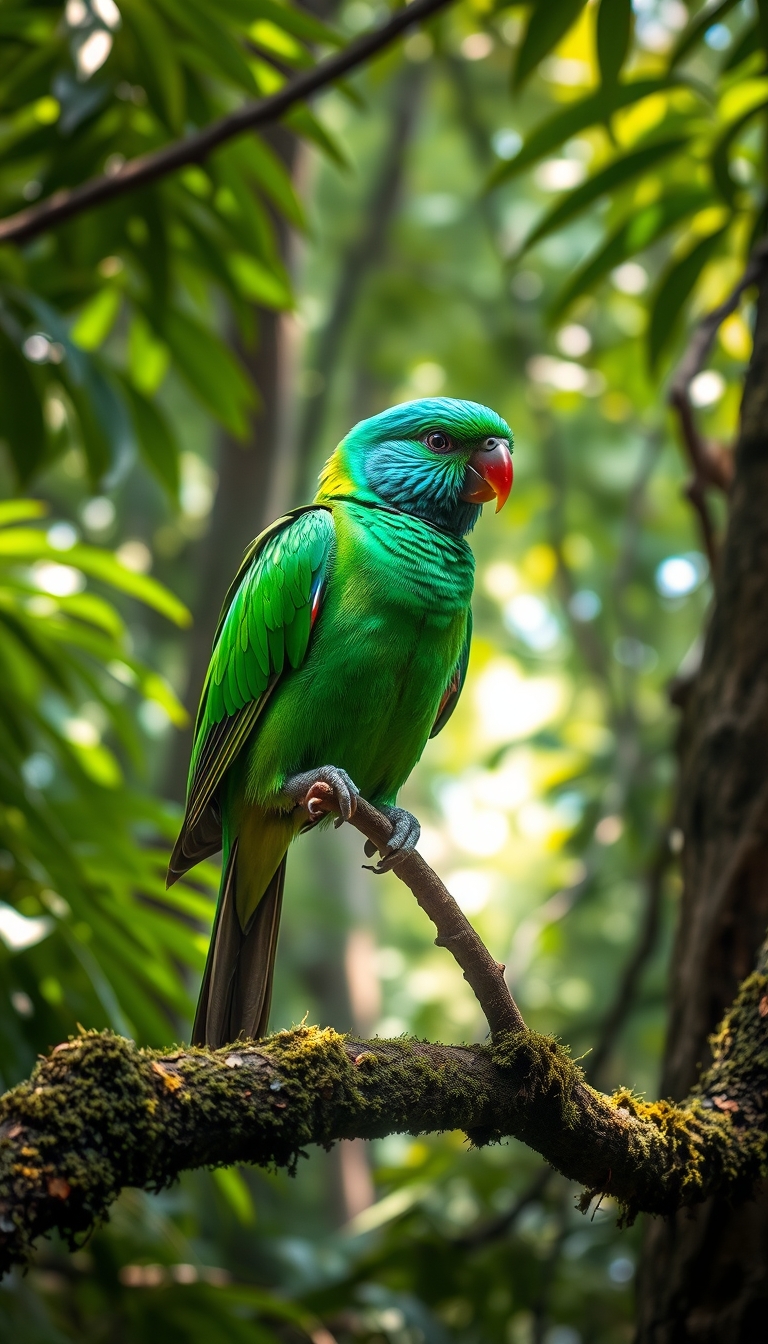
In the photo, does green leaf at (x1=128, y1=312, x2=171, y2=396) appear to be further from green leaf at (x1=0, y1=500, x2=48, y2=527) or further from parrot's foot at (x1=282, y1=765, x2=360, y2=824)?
parrot's foot at (x1=282, y1=765, x2=360, y2=824)

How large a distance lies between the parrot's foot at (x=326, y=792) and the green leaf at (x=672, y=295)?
8.44 ft

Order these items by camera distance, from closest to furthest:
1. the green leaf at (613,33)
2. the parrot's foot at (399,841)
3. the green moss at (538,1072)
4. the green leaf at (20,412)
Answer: the green moss at (538,1072)
the parrot's foot at (399,841)
the green leaf at (613,33)
the green leaf at (20,412)

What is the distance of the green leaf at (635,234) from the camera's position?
417 centimetres

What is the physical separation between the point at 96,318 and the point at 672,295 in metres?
2.30

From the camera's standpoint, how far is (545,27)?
3.39 meters

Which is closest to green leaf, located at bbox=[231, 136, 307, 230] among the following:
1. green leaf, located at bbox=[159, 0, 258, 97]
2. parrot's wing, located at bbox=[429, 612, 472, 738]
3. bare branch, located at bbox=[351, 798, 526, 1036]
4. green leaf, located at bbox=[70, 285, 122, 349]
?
green leaf, located at bbox=[159, 0, 258, 97]

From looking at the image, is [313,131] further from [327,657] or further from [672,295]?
[327,657]

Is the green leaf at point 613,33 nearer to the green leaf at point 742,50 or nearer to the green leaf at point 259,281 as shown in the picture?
the green leaf at point 742,50

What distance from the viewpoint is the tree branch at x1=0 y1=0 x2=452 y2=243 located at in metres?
3.23

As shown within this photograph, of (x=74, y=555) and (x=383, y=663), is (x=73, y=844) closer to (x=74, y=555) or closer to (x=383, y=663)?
(x=74, y=555)

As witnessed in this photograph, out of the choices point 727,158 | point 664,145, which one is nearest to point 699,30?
point 727,158

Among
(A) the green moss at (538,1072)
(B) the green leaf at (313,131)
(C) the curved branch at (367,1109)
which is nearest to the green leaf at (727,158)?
(B) the green leaf at (313,131)

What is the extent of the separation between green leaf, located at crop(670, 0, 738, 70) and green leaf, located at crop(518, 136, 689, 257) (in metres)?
0.29

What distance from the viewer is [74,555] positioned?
3.88 m
